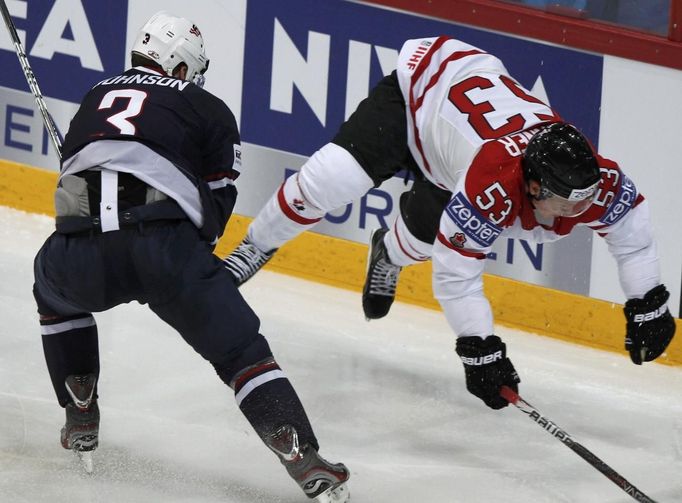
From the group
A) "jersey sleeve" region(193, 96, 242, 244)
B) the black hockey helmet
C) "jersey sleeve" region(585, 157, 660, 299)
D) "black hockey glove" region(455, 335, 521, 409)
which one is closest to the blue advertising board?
"jersey sleeve" region(585, 157, 660, 299)

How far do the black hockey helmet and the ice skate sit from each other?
117cm

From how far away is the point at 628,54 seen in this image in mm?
4707

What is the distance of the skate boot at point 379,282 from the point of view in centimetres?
470

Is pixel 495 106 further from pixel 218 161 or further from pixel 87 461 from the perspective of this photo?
pixel 87 461

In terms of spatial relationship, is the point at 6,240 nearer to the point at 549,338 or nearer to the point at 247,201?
the point at 247,201

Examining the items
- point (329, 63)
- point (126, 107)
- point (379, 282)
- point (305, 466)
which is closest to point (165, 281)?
point (126, 107)

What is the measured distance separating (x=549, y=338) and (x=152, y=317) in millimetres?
1318

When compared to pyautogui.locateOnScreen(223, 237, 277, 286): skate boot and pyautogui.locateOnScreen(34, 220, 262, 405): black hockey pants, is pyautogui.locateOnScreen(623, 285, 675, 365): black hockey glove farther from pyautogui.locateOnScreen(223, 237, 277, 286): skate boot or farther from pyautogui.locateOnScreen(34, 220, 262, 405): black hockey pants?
pyautogui.locateOnScreen(223, 237, 277, 286): skate boot

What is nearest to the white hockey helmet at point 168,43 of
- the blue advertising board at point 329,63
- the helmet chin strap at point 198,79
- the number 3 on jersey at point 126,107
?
the helmet chin strap at point 198,79

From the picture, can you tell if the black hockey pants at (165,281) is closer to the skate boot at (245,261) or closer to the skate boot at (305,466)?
the skate boot at (305,466)

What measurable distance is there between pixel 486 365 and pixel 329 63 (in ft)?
6.23

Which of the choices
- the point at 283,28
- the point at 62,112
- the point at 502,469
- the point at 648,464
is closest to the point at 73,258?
the point at 502,469

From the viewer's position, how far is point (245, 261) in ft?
14.4

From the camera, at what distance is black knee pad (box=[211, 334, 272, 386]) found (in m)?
3.42
